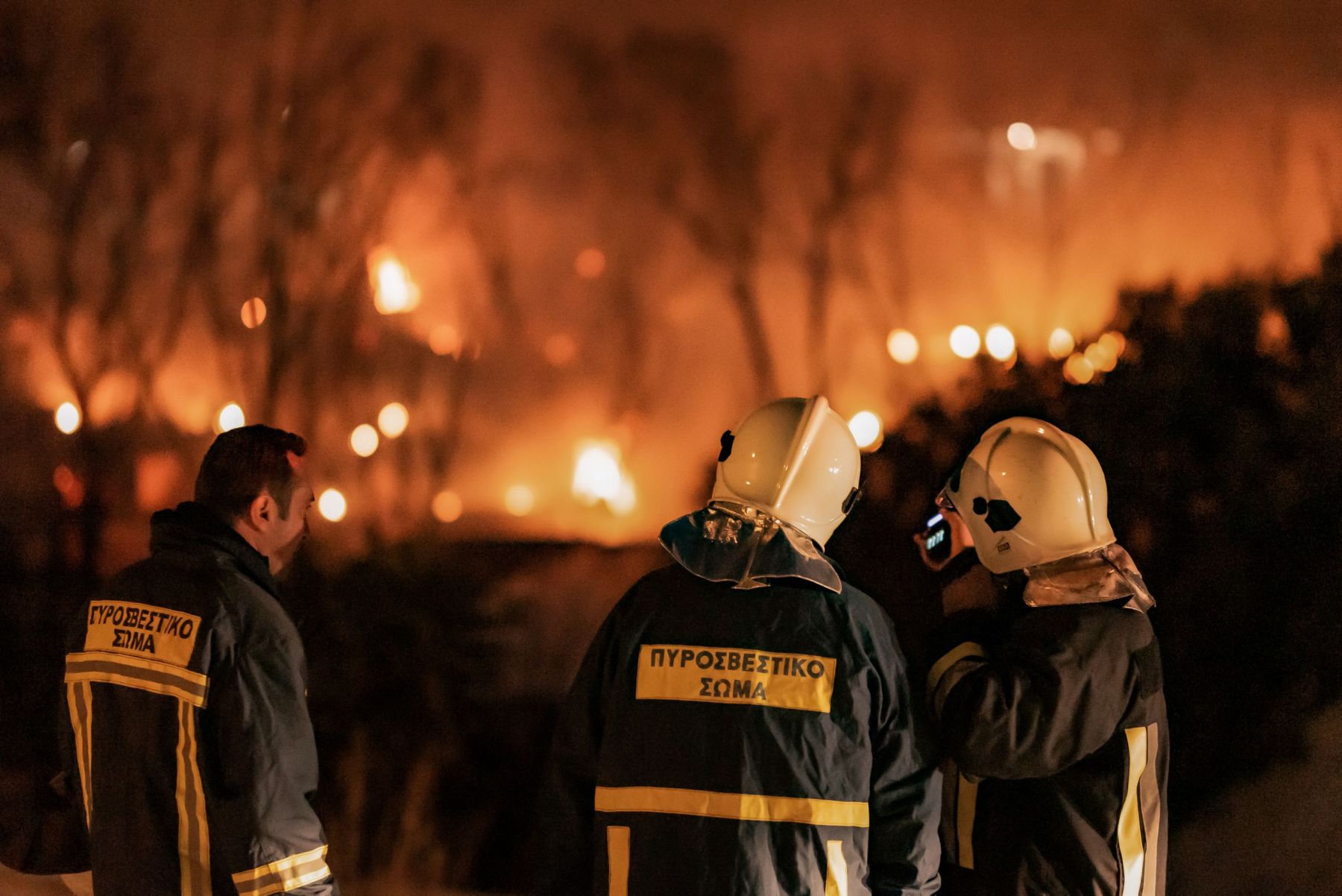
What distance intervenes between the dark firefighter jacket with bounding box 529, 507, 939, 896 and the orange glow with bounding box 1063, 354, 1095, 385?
4.33 ft

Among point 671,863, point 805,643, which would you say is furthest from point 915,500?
point 671,863

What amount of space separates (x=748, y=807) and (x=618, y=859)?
0.29m

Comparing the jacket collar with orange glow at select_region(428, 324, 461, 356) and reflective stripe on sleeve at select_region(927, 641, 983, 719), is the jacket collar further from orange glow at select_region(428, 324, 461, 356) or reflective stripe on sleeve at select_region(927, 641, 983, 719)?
orange glow at select_region(428, 324, 461, 356)

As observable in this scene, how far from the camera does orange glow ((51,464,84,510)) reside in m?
3.94

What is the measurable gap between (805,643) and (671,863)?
19.5 inches

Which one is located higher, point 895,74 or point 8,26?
point 8,26

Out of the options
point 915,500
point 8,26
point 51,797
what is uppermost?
point 8,26

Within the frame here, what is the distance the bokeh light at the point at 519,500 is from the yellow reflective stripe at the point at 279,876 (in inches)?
56.1

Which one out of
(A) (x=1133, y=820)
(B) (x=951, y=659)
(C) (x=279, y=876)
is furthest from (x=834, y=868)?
(C) (x=279, y=876)

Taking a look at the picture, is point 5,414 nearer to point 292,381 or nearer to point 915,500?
point 292,381

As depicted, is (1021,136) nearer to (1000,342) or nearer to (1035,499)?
(1000,342)

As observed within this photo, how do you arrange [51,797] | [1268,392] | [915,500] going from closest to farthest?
[1268,392] < [915,500] < [51,797]

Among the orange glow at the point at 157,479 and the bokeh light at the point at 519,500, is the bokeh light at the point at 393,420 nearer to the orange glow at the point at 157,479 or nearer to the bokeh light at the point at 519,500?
the bokeh light at the point at 519,500

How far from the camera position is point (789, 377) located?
338cm
